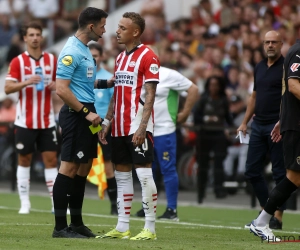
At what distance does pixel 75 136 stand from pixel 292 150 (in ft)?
7.14

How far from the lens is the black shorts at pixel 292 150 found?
29.8ft

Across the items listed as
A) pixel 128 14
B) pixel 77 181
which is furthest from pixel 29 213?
pixel 128 14

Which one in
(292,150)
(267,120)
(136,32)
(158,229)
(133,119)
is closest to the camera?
(292,150)

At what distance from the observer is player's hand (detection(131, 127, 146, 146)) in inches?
354

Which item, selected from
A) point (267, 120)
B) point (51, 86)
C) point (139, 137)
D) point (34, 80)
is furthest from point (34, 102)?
point (139, 137)

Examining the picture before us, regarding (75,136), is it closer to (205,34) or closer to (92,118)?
(92,118)

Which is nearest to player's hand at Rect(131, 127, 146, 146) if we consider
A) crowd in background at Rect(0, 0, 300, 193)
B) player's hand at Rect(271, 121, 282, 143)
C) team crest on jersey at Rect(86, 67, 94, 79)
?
team crest on jersey at Rect(86, 67, 94, 79)

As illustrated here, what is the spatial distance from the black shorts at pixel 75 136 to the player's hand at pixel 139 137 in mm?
501

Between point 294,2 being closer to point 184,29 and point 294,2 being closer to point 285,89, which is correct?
point 184,29

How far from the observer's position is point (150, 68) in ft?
30.0

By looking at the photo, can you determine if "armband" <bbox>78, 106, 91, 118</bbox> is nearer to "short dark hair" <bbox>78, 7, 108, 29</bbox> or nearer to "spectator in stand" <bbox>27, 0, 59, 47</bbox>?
"short dark hair" <bbox>78, 7, 108, 29</bbox>

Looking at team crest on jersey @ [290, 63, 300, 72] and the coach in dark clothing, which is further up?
team crest on jersey @ [290, 63, 300, 72]

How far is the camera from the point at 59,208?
9.17 metres

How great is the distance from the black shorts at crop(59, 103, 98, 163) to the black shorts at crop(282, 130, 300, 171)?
78.3 inches
